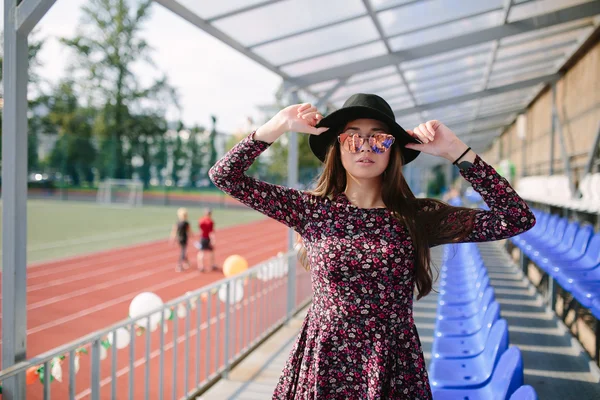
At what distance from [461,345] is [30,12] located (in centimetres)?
292

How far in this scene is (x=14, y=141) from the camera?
8.42 feet

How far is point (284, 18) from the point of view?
4.77 metres

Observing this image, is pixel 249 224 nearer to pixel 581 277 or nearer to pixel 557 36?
pixel 557 36

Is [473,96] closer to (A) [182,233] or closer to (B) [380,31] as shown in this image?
(B) [380,31]

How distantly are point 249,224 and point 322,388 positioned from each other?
1016 inches

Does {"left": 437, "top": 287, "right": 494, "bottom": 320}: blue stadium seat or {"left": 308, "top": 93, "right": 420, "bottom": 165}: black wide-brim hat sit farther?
{"left": 437, "top": 287, "right": 494, "bottom": 320}: blue stadium seat

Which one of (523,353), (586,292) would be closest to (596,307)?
(586,292)

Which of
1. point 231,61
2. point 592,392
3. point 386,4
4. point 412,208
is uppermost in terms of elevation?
point 231,61

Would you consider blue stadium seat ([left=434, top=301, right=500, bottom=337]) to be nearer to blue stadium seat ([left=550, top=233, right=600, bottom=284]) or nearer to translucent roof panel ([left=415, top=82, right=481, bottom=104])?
blue stadium seat ([left=550, top=233, right=600, bottom=284])

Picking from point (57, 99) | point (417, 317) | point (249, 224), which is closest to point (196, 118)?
point (57, 99)

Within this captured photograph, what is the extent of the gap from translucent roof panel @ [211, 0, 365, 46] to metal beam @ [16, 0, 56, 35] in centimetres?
206

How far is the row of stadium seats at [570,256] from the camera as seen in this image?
316 centimetres

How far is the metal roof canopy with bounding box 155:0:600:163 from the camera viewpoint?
15.4 ft

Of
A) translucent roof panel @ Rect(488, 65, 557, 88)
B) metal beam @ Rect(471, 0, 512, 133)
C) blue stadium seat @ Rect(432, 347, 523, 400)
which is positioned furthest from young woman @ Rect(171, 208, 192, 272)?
blue stadium seat @ Rect(432, 347, 523, 400)
